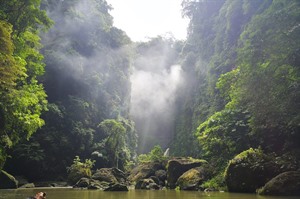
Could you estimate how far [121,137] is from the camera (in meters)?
31.1

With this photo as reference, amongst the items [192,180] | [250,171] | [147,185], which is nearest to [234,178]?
[250,171]

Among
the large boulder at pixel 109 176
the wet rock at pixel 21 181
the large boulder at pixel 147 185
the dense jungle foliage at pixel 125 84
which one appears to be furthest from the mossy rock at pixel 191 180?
the wet rock at pixel 21 181

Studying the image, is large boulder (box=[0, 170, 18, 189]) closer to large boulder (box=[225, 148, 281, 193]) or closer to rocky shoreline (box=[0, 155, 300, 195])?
rocky shoreline (box=[0, 155, 300, 195])

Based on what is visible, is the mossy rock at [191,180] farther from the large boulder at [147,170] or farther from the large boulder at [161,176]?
the large boulder at [147,170]

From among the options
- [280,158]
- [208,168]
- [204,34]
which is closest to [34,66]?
[208,168]

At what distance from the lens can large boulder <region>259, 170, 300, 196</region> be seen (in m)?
9.79

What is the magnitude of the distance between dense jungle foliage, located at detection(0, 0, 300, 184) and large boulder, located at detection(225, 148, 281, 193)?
44.4 inches

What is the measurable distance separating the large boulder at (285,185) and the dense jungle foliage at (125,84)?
1986 mm

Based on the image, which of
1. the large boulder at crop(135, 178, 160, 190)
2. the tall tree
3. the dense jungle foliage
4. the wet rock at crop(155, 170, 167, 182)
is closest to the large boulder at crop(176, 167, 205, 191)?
the dense jungle foliage

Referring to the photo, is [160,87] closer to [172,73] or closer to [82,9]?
[172,73]

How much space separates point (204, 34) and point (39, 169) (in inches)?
1041

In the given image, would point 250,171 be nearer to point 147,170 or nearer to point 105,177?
point 105,177

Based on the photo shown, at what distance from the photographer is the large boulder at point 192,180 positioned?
15.8 m

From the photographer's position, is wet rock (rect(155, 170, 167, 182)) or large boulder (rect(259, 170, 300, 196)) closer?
large boulder (rect(259, 170, 300, 196))
